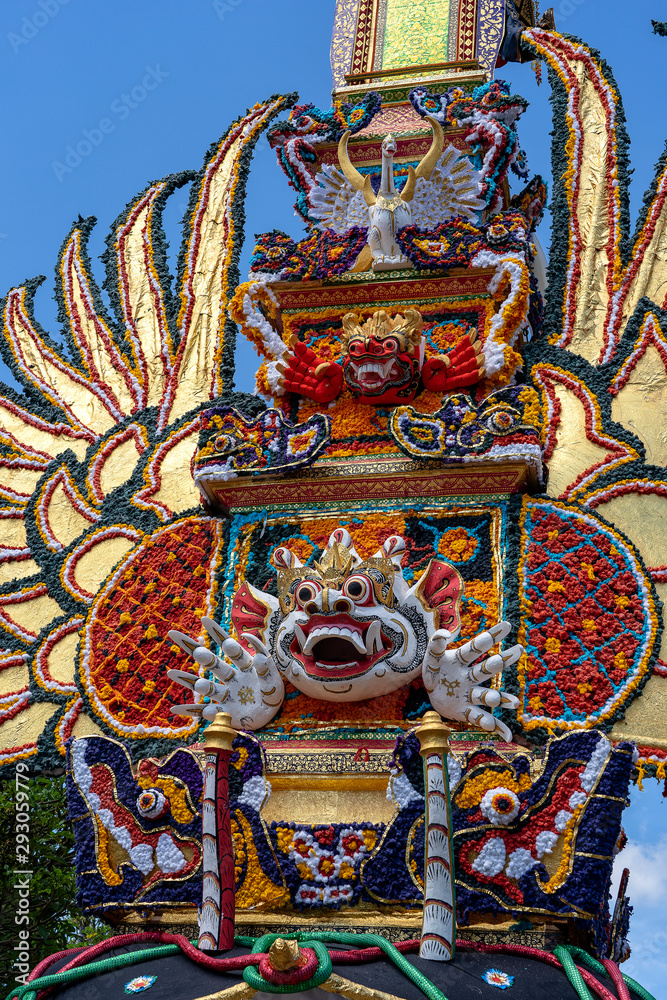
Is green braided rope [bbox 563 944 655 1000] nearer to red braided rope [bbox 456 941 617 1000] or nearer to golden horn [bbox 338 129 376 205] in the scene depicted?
red braided rope [bbox 456 941 617 1000]

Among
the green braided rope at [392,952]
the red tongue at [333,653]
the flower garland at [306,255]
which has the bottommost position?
the green braided rope at [392,952]

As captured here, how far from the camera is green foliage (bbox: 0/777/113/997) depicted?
10.3 metres

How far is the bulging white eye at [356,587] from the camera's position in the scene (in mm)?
7141

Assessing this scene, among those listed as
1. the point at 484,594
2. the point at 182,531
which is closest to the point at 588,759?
the point at 484,594

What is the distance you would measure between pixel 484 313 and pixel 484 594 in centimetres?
283

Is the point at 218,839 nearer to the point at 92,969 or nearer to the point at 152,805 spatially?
the point at 92,969

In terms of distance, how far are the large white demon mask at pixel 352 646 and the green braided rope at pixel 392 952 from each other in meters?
1.90

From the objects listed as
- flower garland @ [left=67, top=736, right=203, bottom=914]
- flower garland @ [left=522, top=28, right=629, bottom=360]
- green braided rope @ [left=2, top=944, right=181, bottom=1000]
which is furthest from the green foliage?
flower garland @ [left=522, top=28, right=629, bottom=360]

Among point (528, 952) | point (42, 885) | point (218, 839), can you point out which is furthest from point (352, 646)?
point (42, 885)

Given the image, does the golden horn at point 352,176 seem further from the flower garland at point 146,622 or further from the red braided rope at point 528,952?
the red braided rope at point 528,952

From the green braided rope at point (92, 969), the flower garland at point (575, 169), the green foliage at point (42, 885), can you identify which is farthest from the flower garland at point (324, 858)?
the flower garland at point (575, 169)

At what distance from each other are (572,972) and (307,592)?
9.04 ft

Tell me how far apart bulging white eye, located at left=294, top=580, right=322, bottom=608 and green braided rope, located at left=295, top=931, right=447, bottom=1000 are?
2.26 meters

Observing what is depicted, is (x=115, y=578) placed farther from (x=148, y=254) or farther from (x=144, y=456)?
(x=148, y=254)
